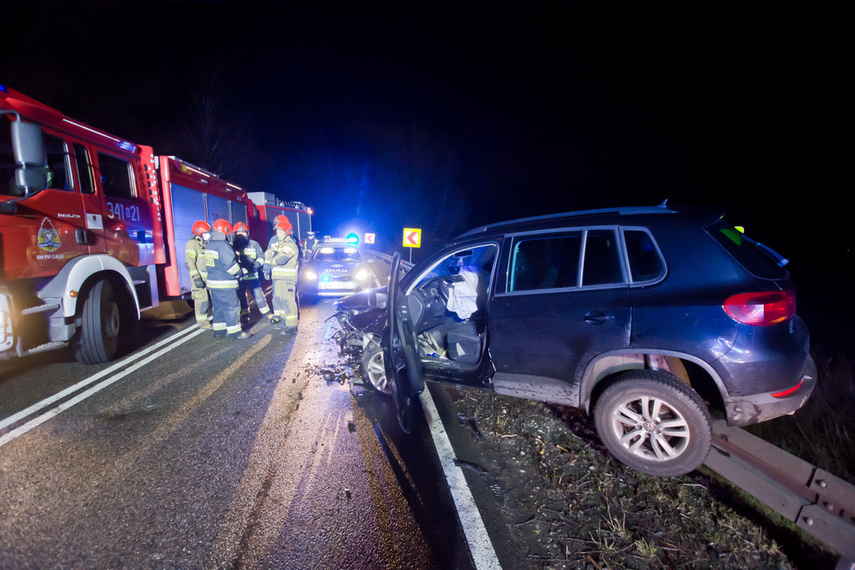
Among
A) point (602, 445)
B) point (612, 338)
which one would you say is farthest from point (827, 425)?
point (612, 338)

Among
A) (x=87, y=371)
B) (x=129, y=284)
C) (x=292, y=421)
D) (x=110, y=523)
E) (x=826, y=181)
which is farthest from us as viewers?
(x=826, y=181)

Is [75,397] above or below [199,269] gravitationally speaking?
below

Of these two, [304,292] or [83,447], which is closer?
[83,447]

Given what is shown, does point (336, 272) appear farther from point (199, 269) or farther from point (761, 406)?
point (761, 406)

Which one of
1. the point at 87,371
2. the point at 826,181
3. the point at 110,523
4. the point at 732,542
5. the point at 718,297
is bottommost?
the point at 732,542

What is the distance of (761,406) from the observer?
258 cm

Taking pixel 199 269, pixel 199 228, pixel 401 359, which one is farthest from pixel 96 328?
pixel 401 359

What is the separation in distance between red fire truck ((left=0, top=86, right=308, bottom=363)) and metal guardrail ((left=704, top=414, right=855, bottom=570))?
20.2ft

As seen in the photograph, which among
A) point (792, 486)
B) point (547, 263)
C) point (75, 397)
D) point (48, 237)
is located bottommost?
point (792, 486)

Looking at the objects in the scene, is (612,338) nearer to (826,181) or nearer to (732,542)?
(732,542)

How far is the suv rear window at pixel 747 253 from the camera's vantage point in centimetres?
266

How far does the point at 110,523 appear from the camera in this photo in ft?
7.87

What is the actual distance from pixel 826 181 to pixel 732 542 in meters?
19.3

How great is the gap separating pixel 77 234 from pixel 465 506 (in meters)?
5.40
